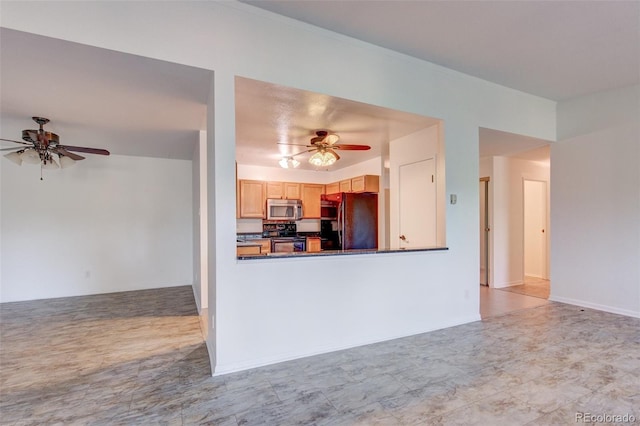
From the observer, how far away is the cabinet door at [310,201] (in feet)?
23.4

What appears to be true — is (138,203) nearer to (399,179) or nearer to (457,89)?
(399,179)

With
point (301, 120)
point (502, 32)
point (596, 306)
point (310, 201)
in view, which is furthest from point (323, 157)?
point (596, 306)

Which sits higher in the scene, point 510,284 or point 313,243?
point 313,243

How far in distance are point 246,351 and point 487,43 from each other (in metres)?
3.66

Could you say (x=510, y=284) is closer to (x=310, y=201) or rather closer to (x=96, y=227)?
(x=310, y=201)

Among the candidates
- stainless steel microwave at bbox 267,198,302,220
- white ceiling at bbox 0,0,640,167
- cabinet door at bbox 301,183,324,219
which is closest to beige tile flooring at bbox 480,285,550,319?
white ceiling at bbox 0,0,640,167

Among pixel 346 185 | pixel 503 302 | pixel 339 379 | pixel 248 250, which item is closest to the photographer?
pixel 339 379

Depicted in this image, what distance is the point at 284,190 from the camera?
22.7 ft

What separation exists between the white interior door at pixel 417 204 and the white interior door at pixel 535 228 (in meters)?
3.96

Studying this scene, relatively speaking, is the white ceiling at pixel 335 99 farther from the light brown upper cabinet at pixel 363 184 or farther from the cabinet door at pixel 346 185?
the cabinet door at pixel 346 185

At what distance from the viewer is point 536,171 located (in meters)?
6.24
